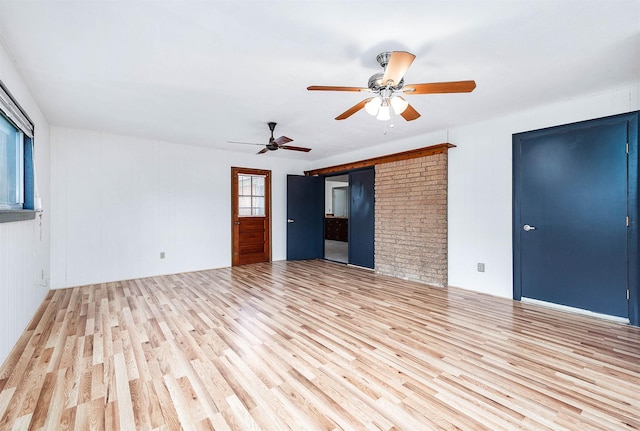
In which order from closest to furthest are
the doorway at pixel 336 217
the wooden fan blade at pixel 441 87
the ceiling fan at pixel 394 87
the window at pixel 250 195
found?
the ceiling fan at pixel 394 87 → the wooden fan blade at pixel 441 87 → the window at pixel 250 195 → the doorway at pixel 336 217

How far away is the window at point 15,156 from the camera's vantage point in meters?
2.55

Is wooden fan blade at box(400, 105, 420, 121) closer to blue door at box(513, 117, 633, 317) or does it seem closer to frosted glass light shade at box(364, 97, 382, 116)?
frosted glass light shade at box(364, 97, 382, 116)

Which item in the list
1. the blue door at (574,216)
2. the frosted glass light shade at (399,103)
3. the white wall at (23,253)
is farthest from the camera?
the blue door at (574,216)

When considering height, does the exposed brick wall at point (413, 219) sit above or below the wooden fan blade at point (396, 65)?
below

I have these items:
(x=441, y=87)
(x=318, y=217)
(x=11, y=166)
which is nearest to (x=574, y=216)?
(x=441, y=87)

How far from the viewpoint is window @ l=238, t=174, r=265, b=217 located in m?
6.44

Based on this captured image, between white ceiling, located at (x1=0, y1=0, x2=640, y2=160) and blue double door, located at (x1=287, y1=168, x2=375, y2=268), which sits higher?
white ceiling, located at (x1=0, y1=0, x2=640, y2=160)

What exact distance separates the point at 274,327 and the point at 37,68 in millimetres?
3220

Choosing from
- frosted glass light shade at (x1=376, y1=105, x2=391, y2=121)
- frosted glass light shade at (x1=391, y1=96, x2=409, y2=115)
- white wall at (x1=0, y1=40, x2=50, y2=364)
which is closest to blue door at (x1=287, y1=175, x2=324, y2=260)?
white wall at (x1=0, y1=40, x2=50, y2=364)

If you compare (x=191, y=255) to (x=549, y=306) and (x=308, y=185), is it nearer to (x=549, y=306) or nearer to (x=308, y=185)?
(x=308, y=185)

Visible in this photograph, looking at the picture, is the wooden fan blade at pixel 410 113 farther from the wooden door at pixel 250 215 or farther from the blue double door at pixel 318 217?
Result: the wooden door at pixel 250 215

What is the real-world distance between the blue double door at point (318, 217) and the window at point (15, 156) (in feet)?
14.3

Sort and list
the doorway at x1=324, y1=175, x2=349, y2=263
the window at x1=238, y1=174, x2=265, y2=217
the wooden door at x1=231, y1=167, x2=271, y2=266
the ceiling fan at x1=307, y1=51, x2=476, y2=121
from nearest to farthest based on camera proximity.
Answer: the ceiling fan at x1=307, y1=51, x2=476, y2=121, the wooden door at x1=231, y1=167, x2=271, y2=266, the window at x1=238, y1=174, x2=265, y2=217, the doorway at x1=324, y1=175, x2=349, y2=263

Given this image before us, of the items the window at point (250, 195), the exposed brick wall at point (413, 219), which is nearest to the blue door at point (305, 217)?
the window at point (250, 195)
